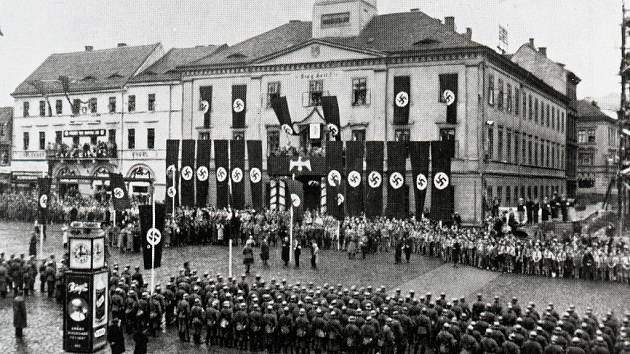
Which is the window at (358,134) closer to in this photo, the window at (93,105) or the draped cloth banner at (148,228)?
the window at (93,105)

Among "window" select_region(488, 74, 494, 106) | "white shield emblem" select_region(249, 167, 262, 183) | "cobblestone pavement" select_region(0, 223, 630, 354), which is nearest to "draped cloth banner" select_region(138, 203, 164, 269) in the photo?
"cobblestone pavement" select_region(0, 223, 630, 354)

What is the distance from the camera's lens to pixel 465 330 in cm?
1641

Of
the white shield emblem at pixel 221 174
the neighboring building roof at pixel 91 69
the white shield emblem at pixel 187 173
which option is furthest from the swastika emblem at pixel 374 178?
the neighboring building roof at pixel 91 69

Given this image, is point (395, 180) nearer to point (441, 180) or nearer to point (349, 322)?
point (441, 180)

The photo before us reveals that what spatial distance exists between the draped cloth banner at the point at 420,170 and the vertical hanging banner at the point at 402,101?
1170 centimetres

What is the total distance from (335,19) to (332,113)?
1109cm

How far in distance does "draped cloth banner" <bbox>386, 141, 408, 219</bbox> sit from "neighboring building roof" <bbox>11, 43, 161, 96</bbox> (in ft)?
109

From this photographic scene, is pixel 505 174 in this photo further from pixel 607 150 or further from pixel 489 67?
pixel 607 150

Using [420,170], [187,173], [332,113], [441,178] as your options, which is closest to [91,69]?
[187,173]

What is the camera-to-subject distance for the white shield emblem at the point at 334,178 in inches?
1380

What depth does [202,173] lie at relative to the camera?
131 feet

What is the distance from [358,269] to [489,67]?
2144 cm

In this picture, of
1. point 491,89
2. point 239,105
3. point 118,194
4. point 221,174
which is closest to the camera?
point 118,194

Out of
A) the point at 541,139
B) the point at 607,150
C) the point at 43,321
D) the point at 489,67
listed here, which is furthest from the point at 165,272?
the point at 607,150
